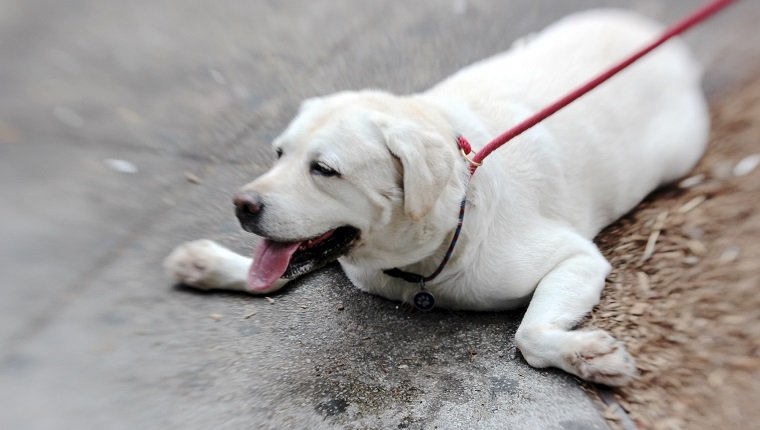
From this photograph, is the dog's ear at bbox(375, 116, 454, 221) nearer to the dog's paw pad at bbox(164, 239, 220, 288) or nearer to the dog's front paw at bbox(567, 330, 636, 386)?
the dog's front paw at bbox(567, 330, 636, 386)

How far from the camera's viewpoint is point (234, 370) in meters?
2.64

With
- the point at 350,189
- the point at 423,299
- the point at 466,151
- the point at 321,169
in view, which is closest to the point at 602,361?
the point at 423,299

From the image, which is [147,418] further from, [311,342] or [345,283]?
[345,283]

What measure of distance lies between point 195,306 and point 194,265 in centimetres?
18

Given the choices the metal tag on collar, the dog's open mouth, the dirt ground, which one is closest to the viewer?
the dirt ground

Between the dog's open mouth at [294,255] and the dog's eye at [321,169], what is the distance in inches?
9.0

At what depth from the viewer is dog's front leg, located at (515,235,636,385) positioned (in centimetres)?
252

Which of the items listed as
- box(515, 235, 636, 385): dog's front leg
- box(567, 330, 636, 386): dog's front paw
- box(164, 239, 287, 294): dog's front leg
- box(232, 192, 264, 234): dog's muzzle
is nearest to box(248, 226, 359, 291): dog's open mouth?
box(232, 192, 264, 234): dog's muzzle

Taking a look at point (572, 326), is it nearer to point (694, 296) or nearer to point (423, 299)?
point (694, 296)

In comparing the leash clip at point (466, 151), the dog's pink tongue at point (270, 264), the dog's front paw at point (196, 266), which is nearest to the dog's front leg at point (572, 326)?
the leash clip at point (466, 151)

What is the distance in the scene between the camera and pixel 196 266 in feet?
10.1

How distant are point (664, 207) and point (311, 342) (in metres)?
1.94

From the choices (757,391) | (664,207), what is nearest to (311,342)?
(757,391)

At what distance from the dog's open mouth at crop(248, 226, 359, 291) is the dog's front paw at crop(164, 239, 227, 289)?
50 cm
